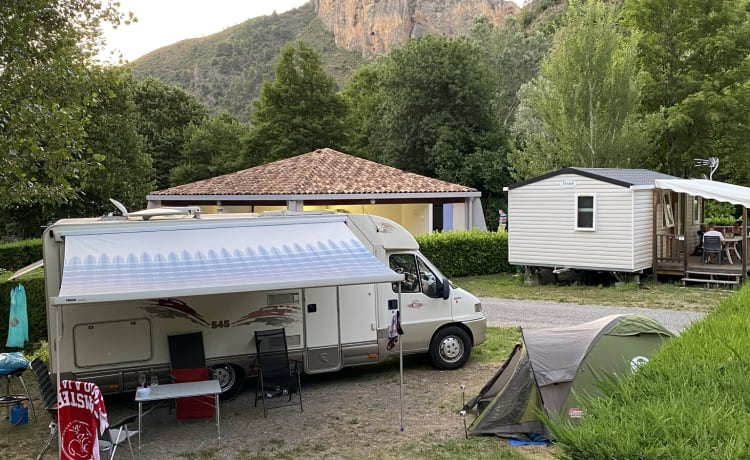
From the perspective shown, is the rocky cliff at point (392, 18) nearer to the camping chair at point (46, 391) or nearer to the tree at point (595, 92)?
the tree at point (595, 92)

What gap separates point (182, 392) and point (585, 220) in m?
13.0

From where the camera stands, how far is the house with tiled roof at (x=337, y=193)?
971 inches

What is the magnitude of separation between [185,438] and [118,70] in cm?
749

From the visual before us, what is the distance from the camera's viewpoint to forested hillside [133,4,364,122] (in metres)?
84.6

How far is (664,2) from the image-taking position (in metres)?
27.4

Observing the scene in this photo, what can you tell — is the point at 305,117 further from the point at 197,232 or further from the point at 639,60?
the point at 197,232

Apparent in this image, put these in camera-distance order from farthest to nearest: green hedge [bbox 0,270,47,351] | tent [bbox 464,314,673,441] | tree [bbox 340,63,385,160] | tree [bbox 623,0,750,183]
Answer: tree [bbox 340,63,385,160] → tree [bbox 623,0,750,183] → green hedge [bbox 0,270,47,351] → tent [bbox 464,314,673,441]

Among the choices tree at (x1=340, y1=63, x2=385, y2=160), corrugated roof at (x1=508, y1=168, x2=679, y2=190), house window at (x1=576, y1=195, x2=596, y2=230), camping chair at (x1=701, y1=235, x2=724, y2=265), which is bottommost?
camping chair at (x1=701, y1=235, x2=724, y2=265)

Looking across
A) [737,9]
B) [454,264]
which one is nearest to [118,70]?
[454,264]

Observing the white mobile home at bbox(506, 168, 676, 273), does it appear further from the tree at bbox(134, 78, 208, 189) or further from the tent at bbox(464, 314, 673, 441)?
the tree at bbox(134, 78, 208, 189)

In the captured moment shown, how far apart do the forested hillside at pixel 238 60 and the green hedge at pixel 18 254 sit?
55.9 meters

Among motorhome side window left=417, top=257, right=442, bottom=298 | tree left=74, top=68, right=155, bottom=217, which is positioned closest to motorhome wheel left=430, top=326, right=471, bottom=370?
motorhome side window left=417, top=257, right=442, bottom=298

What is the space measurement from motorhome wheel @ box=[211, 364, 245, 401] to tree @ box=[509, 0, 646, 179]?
64.2ft

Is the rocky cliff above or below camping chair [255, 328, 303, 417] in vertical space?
above
